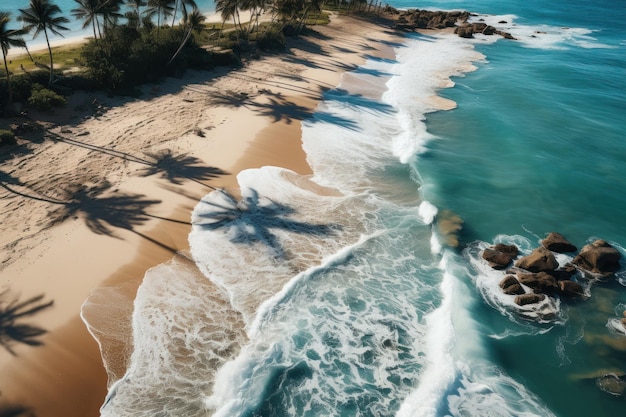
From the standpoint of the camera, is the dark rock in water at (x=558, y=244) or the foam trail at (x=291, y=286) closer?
the foam trail at (x=291, y=286)

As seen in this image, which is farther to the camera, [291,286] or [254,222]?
[254,222]

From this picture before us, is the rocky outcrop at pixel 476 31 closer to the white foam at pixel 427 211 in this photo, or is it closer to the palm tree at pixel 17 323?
the white foam at pixel 427 211

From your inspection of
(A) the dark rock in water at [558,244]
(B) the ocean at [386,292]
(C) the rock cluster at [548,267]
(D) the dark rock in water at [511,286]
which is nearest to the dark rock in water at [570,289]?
(C) the rock cluster at [548,267]

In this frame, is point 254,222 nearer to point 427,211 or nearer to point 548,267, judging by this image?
point 427,211

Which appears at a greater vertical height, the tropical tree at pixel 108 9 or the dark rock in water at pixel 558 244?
the tropical tree at pixel 108 9

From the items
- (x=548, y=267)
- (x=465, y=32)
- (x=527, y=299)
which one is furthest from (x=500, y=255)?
(x=465, y=32)

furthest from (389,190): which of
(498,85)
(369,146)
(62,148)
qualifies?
(498,85)

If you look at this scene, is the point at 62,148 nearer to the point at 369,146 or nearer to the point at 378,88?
the point at 369,146

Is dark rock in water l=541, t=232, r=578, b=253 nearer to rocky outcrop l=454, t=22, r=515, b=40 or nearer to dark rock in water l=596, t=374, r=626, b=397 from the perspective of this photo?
dark rock in water l=596, t=374, r=626, b=397
